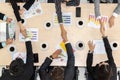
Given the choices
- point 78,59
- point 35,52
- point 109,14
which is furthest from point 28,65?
point 109,14

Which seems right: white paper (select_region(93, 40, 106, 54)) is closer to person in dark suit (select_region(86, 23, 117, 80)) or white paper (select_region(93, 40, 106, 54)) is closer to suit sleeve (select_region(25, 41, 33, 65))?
person in dark suit (select_region(86, 23, 117, 80))

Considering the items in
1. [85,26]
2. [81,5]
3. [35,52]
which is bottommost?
[35,52]

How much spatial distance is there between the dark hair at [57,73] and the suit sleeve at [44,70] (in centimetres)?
5

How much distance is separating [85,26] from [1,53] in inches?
27.8

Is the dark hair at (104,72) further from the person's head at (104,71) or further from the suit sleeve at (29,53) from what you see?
the suit sleeve at (29,53)

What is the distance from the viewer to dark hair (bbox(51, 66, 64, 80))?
2.53 metres

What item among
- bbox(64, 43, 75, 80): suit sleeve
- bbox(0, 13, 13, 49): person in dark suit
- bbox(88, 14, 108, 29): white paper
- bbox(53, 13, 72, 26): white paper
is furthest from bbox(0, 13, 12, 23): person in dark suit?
bbox(88, 14, 108, 29): white paper

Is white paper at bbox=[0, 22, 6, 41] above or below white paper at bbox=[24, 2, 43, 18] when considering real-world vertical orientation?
below

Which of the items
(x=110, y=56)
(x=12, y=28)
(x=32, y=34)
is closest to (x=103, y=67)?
(x=110, y=56)

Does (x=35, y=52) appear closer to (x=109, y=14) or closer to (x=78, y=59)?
(x=78, y=59)

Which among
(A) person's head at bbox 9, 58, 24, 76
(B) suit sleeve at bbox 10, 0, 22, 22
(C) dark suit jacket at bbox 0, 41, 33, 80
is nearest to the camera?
(A) person's head at bbox 9, 58, 24, 76

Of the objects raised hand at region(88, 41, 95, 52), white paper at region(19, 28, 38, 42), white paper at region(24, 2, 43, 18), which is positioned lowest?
raised hand at region(88, 41, 95, 52)

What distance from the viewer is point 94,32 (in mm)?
2723

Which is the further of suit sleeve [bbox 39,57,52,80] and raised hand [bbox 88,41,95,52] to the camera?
raised hand [bbox 88,41,95,52]
